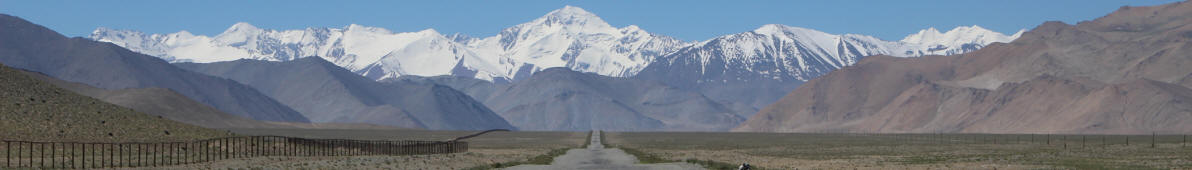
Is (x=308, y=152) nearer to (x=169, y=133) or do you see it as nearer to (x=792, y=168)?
(x=169, y=133)

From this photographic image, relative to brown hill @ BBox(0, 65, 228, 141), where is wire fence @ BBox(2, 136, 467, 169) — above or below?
below

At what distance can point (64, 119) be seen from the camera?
78125 mm

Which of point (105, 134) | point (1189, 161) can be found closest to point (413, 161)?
point (105, 134)

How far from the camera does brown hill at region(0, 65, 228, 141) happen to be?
73438 mm

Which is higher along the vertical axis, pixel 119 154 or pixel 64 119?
pixel 64 119

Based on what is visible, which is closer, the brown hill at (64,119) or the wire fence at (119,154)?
the wire fence at (119,154)

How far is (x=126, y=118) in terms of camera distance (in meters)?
84.6

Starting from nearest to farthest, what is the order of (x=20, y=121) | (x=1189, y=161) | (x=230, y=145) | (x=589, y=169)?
1. (x=589, y=169)
2. (x=1189, y=161)
3. (x=20, y=121)
4. (x=230, y=145)

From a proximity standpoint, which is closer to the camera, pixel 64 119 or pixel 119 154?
pixel 119 154

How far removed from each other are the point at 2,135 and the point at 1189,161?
58.6 metres

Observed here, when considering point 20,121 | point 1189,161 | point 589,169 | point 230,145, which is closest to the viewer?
point 589,169

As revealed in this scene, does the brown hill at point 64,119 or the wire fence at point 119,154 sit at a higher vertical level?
the brown hill at point 64,119

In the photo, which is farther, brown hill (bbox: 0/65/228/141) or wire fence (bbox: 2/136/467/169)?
brown hill (bbox: 0/65/228/141)

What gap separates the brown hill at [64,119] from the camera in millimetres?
73438
